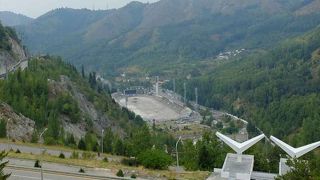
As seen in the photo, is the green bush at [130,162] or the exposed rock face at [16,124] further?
the exposed rock face at [16,124]

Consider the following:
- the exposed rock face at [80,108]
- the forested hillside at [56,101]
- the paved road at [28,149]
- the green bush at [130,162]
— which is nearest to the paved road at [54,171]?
the green bush at [130,162]

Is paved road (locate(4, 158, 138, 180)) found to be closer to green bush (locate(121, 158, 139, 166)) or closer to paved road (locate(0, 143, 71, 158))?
green bush (locate(121, 158, 139, 166))

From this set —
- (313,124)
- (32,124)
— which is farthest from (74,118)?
(313,124)

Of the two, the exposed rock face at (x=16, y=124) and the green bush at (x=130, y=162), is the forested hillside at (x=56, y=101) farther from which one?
the green bush at (x=130, y=162)

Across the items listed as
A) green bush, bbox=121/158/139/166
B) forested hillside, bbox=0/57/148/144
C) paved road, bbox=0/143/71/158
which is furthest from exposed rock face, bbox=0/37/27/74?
green bush, bbox=121/158/139/166

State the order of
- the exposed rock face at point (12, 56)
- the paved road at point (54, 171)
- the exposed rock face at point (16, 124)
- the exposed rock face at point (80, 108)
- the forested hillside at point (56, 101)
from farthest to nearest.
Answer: the exposed rock face at point (12, 56)
the exposed rock face at point (80, 108)
the forested hillside at point (56, 101)
the exposed rock face at point (16, 124)
the paved road at point (54, 171)

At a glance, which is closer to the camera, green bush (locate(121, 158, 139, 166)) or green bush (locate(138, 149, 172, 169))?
green bush (locate(138, 149, 172, 169))

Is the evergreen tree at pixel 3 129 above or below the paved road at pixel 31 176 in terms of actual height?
above

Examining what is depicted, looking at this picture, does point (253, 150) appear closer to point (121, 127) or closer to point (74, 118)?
point (74, 118)

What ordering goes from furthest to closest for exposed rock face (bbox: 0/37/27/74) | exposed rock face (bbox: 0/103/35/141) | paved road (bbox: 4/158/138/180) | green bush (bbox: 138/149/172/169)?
1. exposed rock face (bbox: 0/37/27/74)
2. exposed rock face (bbox: 0/103/35/141)
3. green bush (bbox: 138/149/172/169)
4. paved road (bbox: 4/158/138/180)
